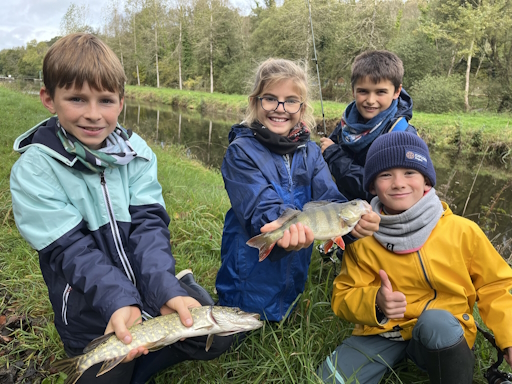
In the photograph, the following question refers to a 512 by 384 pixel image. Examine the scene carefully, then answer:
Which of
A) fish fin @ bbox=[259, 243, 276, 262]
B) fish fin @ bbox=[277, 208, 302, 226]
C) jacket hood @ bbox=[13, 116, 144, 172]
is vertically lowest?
fish fin @ bbox=[259, 243, 276, 262]

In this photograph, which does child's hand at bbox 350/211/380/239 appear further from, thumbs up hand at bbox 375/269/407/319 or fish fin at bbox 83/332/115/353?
fish fin at bbox 83/332/115/353

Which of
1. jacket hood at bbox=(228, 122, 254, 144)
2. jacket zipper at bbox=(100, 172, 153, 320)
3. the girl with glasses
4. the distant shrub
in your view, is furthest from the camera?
the distant shrub

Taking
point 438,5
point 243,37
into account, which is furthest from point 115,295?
point 243,37

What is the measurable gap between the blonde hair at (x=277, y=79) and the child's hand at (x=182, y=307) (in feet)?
4.15

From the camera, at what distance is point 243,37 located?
119ft

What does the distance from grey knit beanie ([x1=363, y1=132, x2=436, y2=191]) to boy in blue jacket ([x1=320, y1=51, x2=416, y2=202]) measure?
817 mm

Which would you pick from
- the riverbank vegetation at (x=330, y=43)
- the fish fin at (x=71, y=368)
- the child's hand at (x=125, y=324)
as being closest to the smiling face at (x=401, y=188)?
the child's hand at (x=125, y=324)

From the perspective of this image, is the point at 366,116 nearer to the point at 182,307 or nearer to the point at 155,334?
the point at 182,307

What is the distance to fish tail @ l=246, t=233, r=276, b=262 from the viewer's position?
1.86 metres

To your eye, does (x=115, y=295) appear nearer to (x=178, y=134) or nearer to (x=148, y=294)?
(x=148, y=294)

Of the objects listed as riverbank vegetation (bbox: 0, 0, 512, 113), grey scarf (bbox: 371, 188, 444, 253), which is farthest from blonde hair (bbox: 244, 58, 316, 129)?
riverbank vegetation (bbox: 0, 0, 512, 113)

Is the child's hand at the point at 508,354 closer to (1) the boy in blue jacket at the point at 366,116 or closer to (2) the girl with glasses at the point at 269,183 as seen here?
(2) the girl with glasses at the point at 269,183

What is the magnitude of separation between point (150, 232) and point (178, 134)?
14.0 metres

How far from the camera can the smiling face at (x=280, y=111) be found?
243 cm
